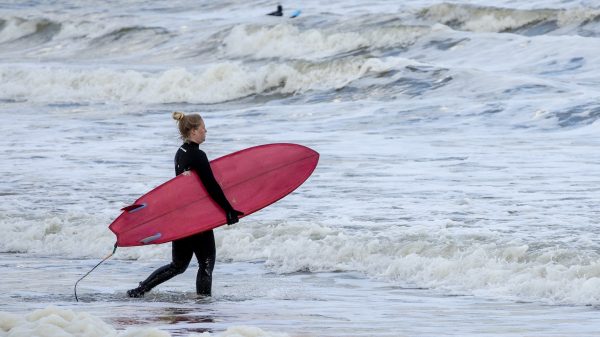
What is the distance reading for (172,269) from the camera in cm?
782

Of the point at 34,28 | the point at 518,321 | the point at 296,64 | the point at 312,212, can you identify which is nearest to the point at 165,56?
the point at 296,64

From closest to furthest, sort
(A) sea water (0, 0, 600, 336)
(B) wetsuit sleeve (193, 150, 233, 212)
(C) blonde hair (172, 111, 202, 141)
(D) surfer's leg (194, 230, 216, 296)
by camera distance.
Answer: (A) sea water (0, 0, 600, 336)
(C) blonde hair (172, 111, 202, 141)
(B) wetsuit sleeve (193, 150, 233, 212)
(D) surfer's leg (194, 230, 216, 296)

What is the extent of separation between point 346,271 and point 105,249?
2.17 metres

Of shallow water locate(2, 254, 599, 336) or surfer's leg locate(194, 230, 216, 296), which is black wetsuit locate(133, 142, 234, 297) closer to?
surfer's leg locate(194, 230, 216, 296)

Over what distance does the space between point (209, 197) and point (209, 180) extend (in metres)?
0.20

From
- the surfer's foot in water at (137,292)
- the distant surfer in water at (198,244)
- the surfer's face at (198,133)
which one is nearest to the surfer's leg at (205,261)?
the distant surfer in water at (198,244)

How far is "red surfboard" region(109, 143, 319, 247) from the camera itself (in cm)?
787

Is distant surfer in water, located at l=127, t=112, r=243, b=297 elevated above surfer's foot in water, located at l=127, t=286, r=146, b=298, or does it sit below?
above

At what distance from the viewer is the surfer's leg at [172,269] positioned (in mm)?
7816

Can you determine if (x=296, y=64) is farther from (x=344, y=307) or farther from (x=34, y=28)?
(x=344, y=307)

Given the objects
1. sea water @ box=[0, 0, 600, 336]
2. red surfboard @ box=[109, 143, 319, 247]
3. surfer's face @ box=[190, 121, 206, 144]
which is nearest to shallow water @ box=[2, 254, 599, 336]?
sea water @ box=[0, 0, 600, 336]

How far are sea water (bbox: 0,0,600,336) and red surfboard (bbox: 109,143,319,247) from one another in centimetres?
42

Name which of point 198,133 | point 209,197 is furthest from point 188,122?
point 209,197

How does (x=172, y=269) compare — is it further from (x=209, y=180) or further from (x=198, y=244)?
(x=209, y=180)
